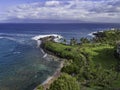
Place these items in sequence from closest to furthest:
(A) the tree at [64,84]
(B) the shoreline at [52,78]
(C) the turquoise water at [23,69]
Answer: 1. (A) the tree at [64,84]
2. (B) the shoreline at [52,78]
3. (C) the turquoise water at [23,69]

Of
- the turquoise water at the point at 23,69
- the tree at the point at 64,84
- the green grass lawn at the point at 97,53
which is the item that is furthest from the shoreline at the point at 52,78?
the tree at the point at 64,84

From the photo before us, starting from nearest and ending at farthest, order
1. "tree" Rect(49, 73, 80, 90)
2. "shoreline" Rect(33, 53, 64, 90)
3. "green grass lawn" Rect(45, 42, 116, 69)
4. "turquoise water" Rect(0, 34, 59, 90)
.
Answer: "tree" Rect(49, 73, 80, 90) < "shoreline" Rect(33, 53, 64, 90) < "turquoise water" Rect(0, 34, 59, 90) < "green grass lawn" Rect(45, 42, 116, 69)

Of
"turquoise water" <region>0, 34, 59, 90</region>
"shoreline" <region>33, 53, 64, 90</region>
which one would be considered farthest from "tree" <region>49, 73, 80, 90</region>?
"turquoise water" <region>0, 34, 59, 90</region>

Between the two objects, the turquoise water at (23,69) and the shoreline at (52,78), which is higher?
the shoreline at (52,78)

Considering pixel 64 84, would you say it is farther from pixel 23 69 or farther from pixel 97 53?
pixel 97 53

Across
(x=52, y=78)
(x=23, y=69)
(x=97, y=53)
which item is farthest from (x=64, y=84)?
(x=97, y=53)

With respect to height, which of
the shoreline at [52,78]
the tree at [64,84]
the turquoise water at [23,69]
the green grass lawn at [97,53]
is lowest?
the turquoise water at [23,69]

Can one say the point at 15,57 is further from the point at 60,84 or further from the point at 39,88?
the point at 60,84

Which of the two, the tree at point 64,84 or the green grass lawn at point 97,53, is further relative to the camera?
the green grass lawn at point 97,53

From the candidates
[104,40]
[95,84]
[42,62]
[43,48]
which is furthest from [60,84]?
[104,40]

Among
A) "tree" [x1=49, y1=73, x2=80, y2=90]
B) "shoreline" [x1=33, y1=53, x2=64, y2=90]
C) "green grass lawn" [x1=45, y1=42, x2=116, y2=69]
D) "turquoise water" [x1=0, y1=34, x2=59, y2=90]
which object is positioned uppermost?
"tree" [x1=49, y1=73, x2=80, y2=90]

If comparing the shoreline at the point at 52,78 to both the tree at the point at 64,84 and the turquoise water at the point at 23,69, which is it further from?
the tree at the point at 64,84

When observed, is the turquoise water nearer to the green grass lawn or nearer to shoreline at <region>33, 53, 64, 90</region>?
shoreline at <region>33, 53, 64, 90</region>
